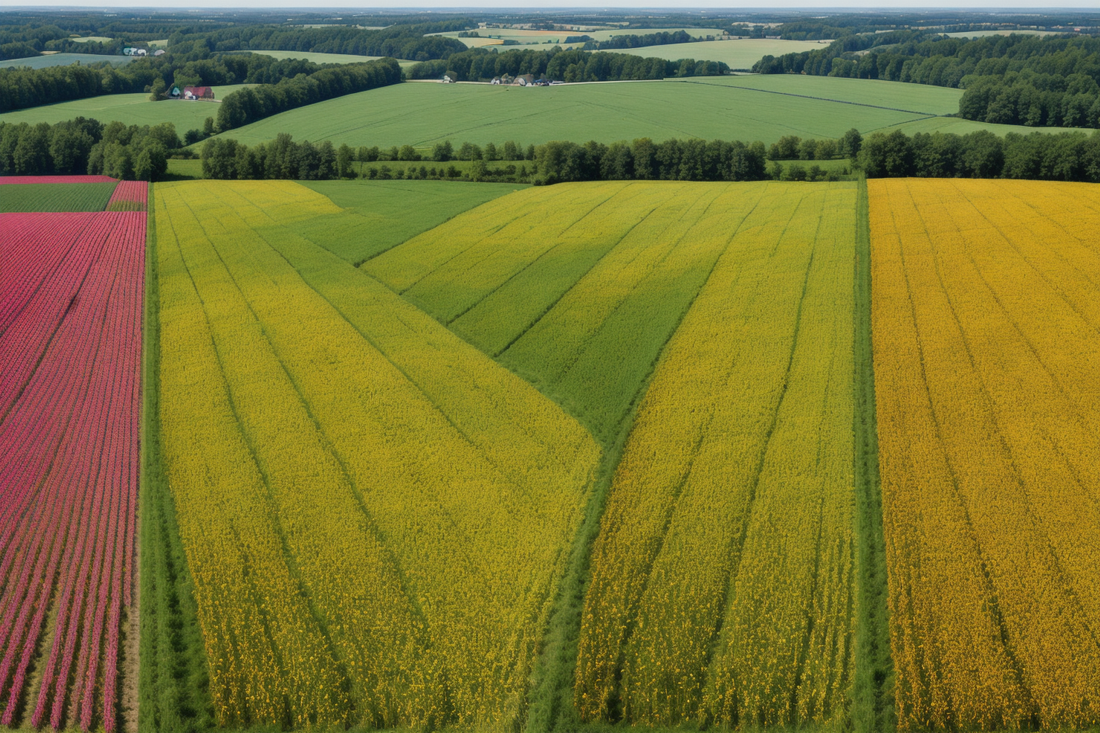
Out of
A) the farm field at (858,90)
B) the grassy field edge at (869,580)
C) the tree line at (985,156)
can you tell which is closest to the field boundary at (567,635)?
the grassy field edge at (869,580)

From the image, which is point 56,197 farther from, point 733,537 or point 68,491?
point 733,537

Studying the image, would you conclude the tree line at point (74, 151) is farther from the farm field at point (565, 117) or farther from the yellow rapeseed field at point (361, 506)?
the yellow rapeseed field at point (361, 506)

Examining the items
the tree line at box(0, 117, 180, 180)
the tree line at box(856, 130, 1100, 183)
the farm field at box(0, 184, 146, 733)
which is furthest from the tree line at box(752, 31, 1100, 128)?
the tree line at box(0, 117, 180, 180)

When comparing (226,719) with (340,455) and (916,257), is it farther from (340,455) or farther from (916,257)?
(916,257)

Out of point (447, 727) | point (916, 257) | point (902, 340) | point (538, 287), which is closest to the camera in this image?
point (447, 727)

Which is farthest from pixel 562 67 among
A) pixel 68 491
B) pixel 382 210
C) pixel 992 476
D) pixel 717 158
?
pixel 992 476

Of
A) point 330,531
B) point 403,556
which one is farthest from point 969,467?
point 330,531
